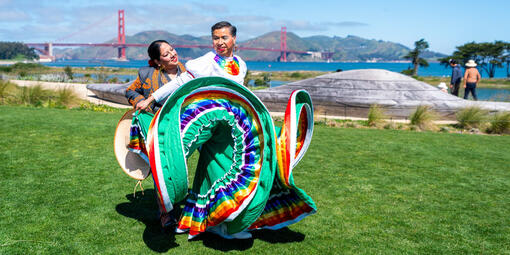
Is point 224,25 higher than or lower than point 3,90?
higher

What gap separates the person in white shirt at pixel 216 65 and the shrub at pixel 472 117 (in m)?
8.96

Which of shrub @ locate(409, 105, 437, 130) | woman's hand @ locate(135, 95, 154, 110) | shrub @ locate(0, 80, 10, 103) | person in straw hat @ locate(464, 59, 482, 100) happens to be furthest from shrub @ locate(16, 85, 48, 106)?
person in straw hat @ locate(464, 59, 482, 100)

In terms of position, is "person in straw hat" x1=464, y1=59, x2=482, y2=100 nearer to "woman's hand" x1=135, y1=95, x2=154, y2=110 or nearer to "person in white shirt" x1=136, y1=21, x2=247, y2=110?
"person in white shirt" x1=136, y1=21, x2=247, y2=110

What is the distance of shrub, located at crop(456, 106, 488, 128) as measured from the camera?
10.3 metres

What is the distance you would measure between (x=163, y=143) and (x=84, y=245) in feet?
3.99

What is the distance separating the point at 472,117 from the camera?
34.1 ft

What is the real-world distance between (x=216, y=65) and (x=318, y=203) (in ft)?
6.64

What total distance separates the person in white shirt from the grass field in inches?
47.6

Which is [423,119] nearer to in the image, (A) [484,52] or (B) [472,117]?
(B) [472,117]

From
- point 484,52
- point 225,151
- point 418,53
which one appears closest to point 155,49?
point 225,151

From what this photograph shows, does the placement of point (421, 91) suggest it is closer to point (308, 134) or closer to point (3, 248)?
point (308, 134)

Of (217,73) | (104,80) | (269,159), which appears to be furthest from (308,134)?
(104,80)

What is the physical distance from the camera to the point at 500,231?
3697 mm

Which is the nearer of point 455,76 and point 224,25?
point 224,25
